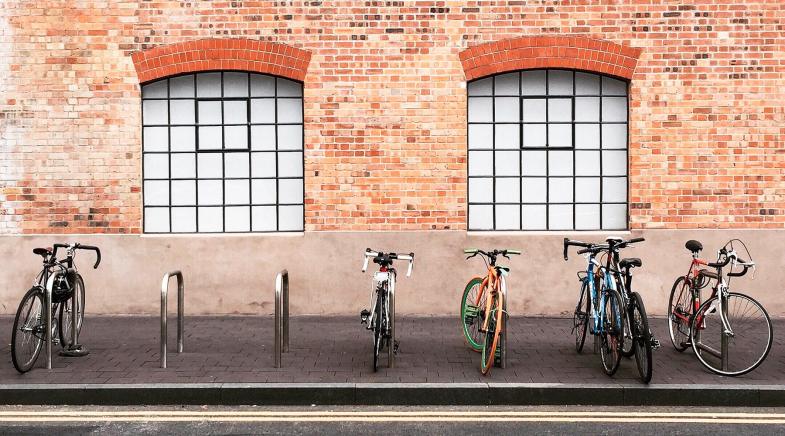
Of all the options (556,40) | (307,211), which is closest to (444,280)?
(307,211)

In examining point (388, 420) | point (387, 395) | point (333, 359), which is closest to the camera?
point (388, 420)

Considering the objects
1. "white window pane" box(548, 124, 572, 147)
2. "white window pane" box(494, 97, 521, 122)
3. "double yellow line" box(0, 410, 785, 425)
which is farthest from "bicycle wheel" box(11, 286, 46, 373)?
"white window pane" box(548, 124, 572, 147)

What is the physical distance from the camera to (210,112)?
35.2ft

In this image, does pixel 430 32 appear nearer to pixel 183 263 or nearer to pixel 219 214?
pixel 219 214

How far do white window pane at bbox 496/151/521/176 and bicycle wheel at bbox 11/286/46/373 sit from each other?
19.6ft

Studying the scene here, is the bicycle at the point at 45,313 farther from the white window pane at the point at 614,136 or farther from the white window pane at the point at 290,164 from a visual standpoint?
the white window pane at the point at 614,136

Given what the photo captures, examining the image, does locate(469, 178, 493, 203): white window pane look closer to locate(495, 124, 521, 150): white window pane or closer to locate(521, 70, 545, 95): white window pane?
locate(495, 124, 521, 150): white window pane

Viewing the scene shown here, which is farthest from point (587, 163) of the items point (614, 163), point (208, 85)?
point (208, 85)

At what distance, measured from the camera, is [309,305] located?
10469 mm

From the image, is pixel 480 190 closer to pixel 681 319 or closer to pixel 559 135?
pixel 559 135

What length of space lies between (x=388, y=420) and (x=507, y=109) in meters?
5.89

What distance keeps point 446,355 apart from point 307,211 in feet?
11.5

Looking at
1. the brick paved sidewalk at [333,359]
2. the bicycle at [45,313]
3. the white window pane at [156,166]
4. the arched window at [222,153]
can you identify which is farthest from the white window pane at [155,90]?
the bicycle at [45,313]

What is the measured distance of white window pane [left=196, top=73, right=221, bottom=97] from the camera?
35.0 feet
